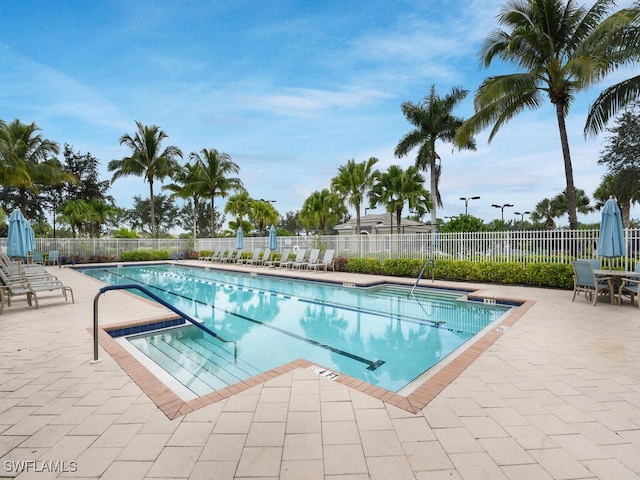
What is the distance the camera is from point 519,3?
35.7 ft

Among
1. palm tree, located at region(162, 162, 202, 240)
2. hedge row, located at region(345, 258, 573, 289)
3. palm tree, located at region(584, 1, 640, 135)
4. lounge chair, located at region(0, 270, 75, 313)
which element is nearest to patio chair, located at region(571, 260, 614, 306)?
hedge row, located at region(345, 258, 573, 289)

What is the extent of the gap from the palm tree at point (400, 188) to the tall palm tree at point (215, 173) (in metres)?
12.3

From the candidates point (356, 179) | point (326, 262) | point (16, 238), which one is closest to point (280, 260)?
point (326, 262)

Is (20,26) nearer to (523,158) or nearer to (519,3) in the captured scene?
(519,3)

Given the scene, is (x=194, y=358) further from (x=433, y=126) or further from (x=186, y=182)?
(x=186, y=182)

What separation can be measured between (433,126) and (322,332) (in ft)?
56.2

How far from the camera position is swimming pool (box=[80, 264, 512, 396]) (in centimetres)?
456

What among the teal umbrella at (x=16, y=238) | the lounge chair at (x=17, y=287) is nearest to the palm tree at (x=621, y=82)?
the lounge chair at (x=17, y=287)

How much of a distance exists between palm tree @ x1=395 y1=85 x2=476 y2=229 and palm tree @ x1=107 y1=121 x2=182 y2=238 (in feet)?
61.9

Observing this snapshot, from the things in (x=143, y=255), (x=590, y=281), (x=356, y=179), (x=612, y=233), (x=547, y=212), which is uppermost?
(x=356, y=179)

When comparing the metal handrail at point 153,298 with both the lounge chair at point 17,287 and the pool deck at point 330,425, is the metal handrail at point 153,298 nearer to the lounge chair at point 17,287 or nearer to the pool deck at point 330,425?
the pool deck at point 330,425

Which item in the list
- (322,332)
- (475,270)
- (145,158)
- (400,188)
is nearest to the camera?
(322,332)

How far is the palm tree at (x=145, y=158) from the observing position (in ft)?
83.5

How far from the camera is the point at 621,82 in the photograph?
9.84 meters
